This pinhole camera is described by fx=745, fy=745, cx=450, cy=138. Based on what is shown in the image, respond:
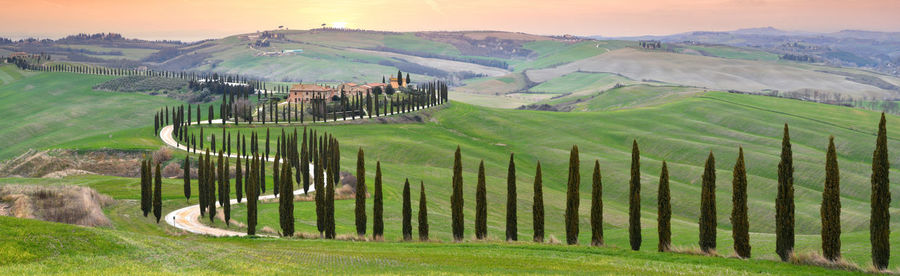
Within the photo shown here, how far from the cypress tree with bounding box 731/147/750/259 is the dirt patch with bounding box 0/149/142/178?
4307 inches

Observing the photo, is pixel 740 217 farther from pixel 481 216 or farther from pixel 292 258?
pixel 292 258

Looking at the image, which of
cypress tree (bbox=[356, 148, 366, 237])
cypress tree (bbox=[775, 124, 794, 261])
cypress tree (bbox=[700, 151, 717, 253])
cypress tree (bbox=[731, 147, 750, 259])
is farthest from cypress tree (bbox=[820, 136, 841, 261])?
cypress tree (bbox=[356, 148, 366, 237])

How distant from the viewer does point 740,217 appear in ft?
165

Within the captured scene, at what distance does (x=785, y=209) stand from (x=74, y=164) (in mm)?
121945

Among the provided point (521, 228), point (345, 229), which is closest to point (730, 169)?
point (521, 228)

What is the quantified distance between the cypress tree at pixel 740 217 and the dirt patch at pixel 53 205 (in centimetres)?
5663

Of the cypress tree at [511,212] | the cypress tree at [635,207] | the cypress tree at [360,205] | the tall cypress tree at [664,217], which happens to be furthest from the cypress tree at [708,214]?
the cypress tree at [360,205]

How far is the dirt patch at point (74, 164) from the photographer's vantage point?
422 feet

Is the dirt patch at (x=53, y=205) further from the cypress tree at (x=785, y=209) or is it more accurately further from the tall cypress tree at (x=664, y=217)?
the cypress tree at (x=785, y=209)

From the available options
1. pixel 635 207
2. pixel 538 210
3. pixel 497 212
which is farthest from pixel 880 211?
pixel 497 212

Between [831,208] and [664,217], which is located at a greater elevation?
[831,208]

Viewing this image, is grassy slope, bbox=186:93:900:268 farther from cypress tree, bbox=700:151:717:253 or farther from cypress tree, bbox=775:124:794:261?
cypress tree, bbox=700:151:717:253

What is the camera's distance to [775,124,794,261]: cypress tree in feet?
158

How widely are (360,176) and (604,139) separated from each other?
423ft
